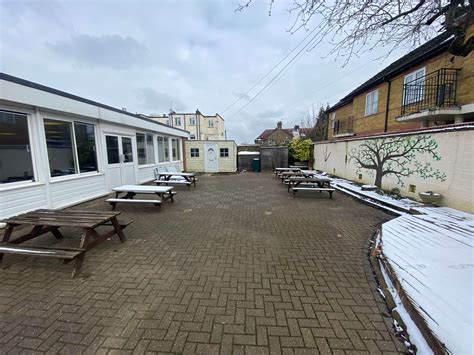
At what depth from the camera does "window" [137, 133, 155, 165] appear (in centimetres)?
1027

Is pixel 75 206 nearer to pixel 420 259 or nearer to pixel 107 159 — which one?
pixel 107 159

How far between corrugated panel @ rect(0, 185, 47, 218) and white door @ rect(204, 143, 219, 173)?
37.3ft

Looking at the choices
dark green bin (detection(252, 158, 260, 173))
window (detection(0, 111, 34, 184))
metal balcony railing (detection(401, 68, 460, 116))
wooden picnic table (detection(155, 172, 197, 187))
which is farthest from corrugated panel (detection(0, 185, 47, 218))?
metal balcony railing (detection(401, 68, 460, 116))

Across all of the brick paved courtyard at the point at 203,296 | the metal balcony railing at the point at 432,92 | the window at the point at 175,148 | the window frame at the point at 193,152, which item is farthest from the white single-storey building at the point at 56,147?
the metal balcony railing at the point at 432,92

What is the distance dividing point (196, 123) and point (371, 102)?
30.1 meters

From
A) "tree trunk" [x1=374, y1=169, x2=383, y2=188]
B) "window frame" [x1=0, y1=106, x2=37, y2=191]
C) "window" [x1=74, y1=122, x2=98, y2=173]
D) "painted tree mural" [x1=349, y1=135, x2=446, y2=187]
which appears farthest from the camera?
"tree trunk" [x1=374, y1=169, x2=383, y2=188]

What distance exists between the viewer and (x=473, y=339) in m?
1.75

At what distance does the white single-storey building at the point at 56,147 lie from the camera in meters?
4.68

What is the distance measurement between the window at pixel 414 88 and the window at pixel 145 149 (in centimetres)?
1253

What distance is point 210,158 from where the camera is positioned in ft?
53.6

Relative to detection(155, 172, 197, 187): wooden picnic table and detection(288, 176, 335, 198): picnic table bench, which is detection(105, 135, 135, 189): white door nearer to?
detection(155, 172, 197, 187): wooden picnic table

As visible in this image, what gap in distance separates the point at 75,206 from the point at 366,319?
734cm

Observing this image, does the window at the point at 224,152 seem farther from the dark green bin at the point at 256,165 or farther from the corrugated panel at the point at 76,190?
the corrugated panel at the point at 76,190

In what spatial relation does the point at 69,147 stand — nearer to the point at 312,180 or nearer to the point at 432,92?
the point at 312,180
